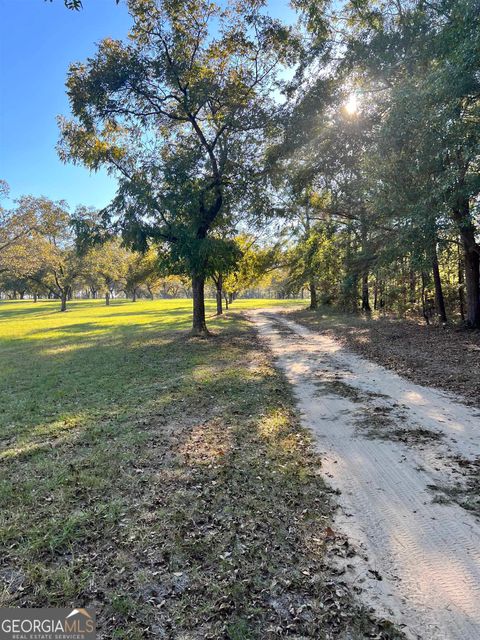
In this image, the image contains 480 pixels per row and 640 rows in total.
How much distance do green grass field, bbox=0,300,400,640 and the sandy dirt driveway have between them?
0.33 metres

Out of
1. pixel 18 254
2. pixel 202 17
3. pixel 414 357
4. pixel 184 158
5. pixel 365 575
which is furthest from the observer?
pixel 18 254

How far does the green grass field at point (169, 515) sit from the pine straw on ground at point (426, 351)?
3.78m

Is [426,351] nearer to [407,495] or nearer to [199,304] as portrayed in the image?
[407,495]

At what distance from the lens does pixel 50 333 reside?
2011 centimetres

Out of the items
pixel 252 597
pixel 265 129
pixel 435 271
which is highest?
pixel 265 129

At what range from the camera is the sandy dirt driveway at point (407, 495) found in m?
2.45

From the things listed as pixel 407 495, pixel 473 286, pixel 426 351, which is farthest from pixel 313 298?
pixel 407 495

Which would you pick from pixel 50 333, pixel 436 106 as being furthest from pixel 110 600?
pixel 50 333

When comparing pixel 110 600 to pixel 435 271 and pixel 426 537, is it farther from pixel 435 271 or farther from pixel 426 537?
pixel 435 271

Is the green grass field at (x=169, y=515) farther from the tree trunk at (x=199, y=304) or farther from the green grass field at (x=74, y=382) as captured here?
the tree trunk at (x=199, y=304)

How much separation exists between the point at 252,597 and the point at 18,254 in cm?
2737

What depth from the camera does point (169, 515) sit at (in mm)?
3426

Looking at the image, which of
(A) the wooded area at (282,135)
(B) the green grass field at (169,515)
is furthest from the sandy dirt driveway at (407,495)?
(A) the wooded area at (282,135)

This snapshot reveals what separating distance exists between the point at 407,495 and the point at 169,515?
2.48 metres
